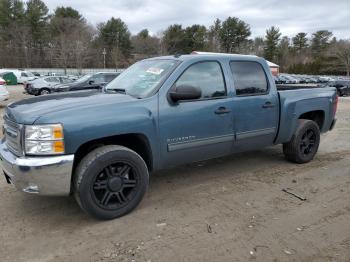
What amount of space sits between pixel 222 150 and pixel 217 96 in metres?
0.75

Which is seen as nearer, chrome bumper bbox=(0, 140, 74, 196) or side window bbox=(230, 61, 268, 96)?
chrome bumper bbox=(0, 140, 74, 196)

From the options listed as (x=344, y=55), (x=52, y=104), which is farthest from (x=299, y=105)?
(x=344, y=55)

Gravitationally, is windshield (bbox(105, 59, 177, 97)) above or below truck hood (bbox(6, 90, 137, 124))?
above

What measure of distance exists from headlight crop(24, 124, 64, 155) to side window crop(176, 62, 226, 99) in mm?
1607

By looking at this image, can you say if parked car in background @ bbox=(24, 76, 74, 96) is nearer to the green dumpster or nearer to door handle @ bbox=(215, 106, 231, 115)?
the green dumpster

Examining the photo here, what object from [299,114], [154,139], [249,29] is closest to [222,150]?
[154,139]

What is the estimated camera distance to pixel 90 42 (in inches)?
2810

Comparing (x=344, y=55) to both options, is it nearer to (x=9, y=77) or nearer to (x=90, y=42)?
(x=90, y=42)

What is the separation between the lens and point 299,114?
18.3ft

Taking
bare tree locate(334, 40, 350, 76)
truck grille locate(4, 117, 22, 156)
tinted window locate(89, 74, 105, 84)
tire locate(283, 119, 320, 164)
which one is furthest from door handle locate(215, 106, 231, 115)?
bare tree locate(334, 40, 350, 76)

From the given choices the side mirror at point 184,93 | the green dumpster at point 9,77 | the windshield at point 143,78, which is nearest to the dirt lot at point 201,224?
the side mirror at point 184,93

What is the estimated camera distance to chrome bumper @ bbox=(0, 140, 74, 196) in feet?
10.8

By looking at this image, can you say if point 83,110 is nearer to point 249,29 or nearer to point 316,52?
point 249,29

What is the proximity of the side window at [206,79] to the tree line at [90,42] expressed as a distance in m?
62.2
